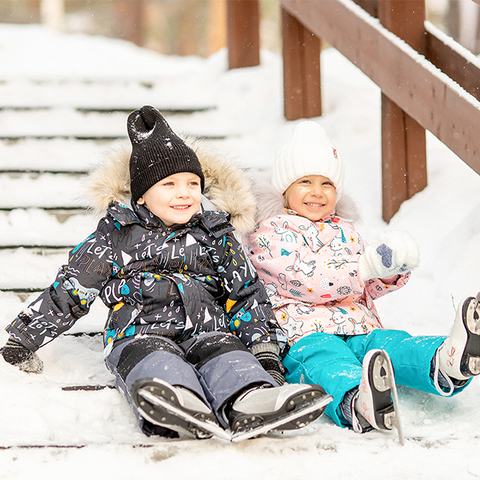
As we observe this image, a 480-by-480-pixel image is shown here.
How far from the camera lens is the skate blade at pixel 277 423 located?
144cm

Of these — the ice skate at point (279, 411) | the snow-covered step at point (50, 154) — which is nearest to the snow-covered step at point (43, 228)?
the snow-covered step at point (50, 154)

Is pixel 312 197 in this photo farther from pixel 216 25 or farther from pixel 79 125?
pixel 216 25

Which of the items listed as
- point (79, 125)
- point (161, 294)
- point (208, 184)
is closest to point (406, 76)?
point (208, 184)

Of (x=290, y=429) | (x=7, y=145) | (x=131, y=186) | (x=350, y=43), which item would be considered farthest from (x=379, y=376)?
(x=7, y=145)

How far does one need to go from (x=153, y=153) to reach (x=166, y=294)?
1.60 feet

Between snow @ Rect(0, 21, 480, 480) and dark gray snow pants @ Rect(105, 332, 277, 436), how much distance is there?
12 centimetres

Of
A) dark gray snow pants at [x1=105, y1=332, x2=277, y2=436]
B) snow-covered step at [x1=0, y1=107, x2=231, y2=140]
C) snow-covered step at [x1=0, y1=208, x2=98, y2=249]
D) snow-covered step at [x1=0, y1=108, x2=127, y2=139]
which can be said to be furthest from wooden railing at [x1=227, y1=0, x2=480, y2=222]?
snow-covered step at [x1=0, y1=208, x2=98, y2=249]

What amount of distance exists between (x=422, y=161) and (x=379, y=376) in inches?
69.2

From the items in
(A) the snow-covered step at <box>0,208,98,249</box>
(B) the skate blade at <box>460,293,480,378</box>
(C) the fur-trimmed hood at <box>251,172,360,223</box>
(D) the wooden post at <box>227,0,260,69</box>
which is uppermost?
(D) the wooden post at <box>227,0,260,69</box>

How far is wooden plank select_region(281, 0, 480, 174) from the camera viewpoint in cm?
233

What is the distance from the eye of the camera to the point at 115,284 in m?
2.02

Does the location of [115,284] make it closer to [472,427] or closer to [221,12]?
[472,427]

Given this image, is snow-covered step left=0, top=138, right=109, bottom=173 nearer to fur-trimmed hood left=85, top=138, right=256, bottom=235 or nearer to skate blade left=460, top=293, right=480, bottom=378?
fur-trimmed hood left=85, top=138, right=256, bottom=235

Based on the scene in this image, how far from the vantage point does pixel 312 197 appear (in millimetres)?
2377
